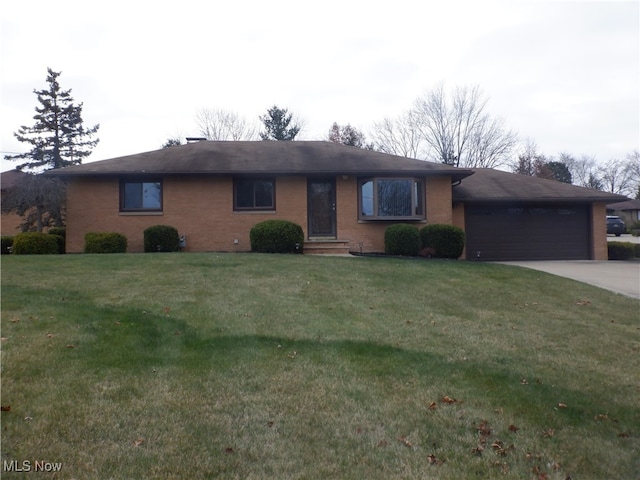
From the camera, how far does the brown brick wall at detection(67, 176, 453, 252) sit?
1722 cm

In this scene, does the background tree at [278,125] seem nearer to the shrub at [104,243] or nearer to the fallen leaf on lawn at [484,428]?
the shrub at [104,243]

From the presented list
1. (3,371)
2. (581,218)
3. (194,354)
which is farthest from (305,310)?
(581,218)

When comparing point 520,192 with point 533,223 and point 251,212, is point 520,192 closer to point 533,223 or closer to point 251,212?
point 533,223

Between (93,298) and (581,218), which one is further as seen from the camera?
(581,218)

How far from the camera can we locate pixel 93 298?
7.80m

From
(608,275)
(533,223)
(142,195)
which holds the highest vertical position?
(142,195)

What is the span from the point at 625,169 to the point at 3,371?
80.7 meters

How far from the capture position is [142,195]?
57.7ft

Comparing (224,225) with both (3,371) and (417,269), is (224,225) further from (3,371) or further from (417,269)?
(3,371)

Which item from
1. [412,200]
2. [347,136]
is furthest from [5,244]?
[347,136]

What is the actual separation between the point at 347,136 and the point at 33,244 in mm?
32398

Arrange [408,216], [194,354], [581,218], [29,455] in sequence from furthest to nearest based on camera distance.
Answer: [581,218]
[408,216]
[194,354]
[29,455]

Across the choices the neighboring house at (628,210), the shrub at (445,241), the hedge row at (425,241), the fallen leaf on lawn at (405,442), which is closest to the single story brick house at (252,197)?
the hedge row at (425,241)

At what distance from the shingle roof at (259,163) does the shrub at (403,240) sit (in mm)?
2121
